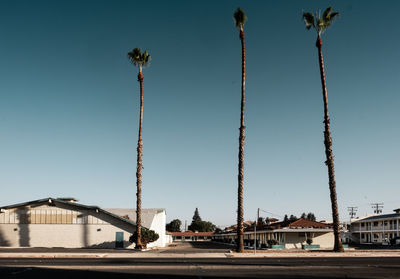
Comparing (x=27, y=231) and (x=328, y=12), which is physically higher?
(x=328, y=12)

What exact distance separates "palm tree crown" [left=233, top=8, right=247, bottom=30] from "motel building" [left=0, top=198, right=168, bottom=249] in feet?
86.2

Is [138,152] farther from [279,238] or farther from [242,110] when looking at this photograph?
[279,238]

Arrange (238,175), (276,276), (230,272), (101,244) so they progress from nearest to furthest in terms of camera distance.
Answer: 1. (276,276)
2. (230,272)
3. (238,175)
4. (101,244)

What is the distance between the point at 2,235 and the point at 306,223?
39929mm

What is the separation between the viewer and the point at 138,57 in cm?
4047

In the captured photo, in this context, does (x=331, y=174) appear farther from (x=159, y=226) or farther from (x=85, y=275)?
(x=159, y=226)

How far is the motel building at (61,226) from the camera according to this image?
44.5m

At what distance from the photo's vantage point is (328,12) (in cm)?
3366

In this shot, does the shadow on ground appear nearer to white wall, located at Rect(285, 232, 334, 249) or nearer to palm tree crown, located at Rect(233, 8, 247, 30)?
palm tree crown, located at Rect(233, 8, 247, 30)

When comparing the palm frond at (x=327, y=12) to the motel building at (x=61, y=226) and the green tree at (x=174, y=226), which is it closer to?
the motel building at (x=61, y=226)

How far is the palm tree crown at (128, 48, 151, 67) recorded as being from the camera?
133 ft

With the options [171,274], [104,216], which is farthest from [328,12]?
[104,216]

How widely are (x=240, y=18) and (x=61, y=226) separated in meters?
32.2

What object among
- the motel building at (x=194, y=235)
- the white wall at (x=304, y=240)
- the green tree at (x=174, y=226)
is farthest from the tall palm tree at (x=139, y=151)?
the green tree at (x=174, y=226)
